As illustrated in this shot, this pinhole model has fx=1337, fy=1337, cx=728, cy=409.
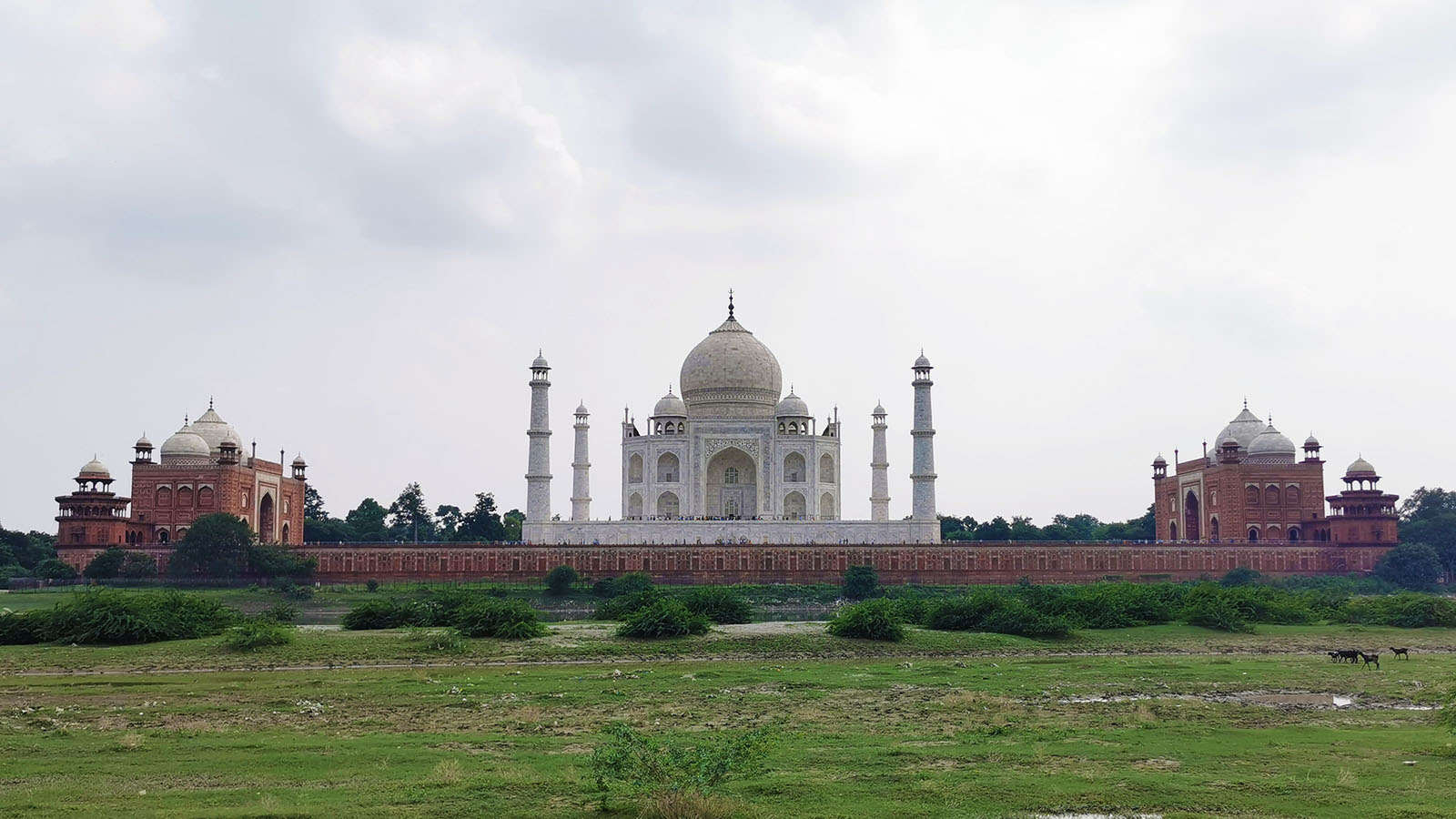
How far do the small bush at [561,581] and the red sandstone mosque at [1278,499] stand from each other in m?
30.9

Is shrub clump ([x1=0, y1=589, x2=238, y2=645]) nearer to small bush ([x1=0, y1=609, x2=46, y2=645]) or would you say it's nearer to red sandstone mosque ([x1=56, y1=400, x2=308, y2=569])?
small bush ([x1=0, y1=609, x2=46, y2=645])

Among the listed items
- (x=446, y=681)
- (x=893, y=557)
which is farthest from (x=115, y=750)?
(x=893, y=557)

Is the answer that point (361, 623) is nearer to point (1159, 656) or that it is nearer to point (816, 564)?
point (1159, 656)

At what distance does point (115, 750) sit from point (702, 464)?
164 feet

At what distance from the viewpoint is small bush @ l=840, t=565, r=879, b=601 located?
52.1 metres

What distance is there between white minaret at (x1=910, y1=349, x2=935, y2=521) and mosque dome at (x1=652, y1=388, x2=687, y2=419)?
1246cm

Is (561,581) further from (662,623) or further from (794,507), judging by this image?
(662,623)

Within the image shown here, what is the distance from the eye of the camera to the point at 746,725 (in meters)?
17.2

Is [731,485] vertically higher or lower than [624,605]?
higher

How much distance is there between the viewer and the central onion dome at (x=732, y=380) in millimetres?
66938

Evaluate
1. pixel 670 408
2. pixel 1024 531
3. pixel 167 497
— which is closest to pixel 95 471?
pixel 167 497

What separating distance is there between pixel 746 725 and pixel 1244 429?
60.9 m

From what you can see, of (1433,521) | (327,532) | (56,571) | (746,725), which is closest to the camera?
(746,725)

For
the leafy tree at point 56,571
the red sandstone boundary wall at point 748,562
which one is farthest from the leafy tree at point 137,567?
the red sandstone boundary wall at point 748,562
